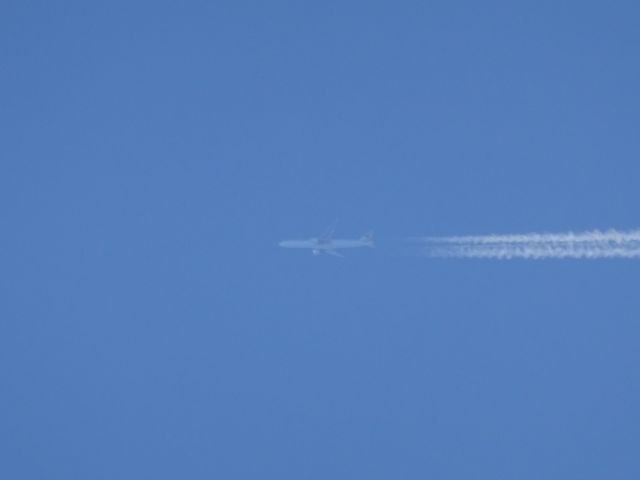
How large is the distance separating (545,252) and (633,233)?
5.16 ft

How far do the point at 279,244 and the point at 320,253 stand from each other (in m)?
0.78

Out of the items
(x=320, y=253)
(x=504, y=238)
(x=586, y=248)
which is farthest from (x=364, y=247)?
(x=586, y=248)

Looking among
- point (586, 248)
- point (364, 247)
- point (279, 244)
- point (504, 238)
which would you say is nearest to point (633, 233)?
point (586, 248)

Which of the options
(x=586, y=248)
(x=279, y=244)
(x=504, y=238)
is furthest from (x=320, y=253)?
(x=586, y=248)

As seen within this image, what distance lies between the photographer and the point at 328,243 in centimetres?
1728

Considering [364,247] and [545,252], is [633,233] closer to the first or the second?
[545,252]

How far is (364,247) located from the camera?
17.3 metres

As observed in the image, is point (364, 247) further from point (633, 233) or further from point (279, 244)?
point (633, 233)

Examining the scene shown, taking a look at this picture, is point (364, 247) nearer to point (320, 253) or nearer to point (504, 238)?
point (320, 253)

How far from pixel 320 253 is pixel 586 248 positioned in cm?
481

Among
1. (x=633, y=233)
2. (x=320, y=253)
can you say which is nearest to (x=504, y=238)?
(x=633, y=233)

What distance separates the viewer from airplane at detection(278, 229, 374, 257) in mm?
17172

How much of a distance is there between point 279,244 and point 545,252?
4852 millimetres

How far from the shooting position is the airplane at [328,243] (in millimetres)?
17172
